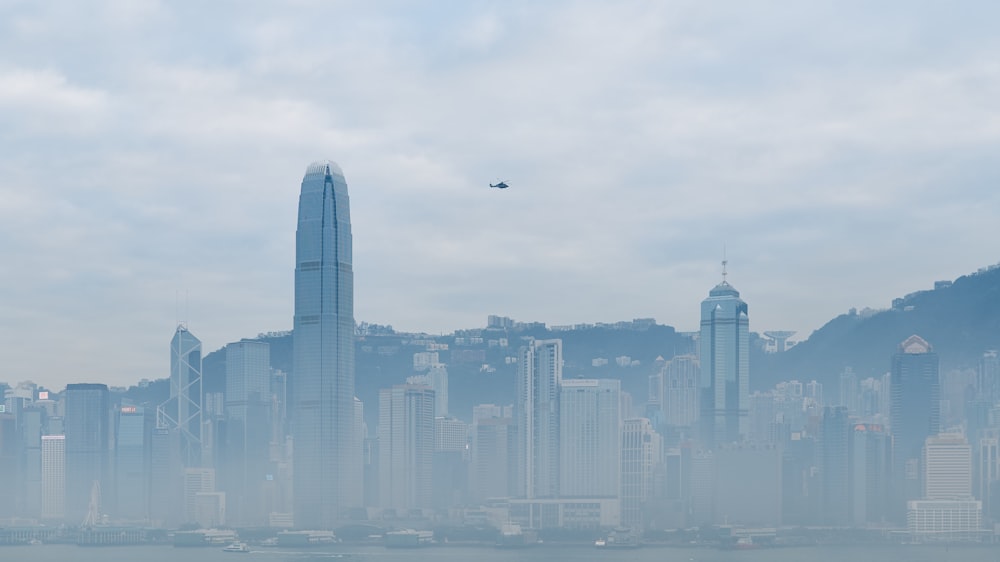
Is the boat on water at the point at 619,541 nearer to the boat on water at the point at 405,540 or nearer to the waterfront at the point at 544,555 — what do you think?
the waterfront at the point at 544,555

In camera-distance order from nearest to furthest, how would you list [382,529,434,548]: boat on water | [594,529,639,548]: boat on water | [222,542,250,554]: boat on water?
[222,542,250,554]: boat on water, [594,529,639,548]: boat on water, [382,529,434,548]: boat on water

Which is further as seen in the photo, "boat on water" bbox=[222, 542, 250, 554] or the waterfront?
"boat on water" bbox=[222, 542, 250, 554]

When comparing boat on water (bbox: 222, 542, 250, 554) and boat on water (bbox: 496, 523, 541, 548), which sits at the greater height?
boat on water (bbox: 496, 523, 541, 548)

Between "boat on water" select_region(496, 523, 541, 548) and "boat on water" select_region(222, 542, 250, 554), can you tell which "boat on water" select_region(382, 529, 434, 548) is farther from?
"boat on water" select_region(222, 542, 250, 554)

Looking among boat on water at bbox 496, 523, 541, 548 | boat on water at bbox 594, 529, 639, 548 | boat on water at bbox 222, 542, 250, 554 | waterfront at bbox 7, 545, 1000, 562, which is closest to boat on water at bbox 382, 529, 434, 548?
waterfront at bbox 7, 545, 1000, 562

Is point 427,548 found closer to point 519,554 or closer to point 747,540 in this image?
point 519,554

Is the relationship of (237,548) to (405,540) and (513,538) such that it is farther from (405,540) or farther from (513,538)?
(513,538)

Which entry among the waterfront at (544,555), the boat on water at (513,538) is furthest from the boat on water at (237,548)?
the boat on water at (513,538)

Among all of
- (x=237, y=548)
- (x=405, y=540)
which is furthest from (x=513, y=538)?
(x=237, y=548)

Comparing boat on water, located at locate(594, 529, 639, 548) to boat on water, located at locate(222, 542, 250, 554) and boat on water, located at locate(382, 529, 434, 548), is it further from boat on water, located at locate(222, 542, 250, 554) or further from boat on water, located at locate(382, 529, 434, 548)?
boat on water, located at locate(222, 542, 250, 554)

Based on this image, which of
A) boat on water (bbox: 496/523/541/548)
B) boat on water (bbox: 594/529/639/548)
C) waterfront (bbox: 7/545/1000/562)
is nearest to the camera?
waterfront (bbox: 7/545/1000/562)
